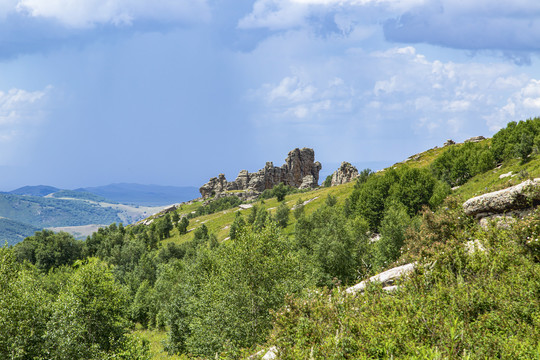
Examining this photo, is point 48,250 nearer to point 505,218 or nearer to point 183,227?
point 183,227

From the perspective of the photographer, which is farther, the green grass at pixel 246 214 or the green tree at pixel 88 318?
the green grass at pixel 246 214

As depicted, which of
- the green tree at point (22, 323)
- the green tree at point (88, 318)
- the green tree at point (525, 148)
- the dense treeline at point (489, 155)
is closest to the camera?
the green tree at point (88, 318)

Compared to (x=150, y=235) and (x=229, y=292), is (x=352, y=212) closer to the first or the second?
(x=229, y=292)

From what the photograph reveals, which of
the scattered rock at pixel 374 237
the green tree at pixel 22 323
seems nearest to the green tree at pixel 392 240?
the scattered rock at pixel 374 237

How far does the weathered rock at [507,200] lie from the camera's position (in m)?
25.7

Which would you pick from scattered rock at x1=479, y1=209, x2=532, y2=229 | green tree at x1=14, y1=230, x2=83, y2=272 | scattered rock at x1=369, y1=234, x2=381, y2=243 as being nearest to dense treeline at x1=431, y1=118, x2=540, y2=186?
scattered rock at x1=369, y1=234, x2=381, y2=243

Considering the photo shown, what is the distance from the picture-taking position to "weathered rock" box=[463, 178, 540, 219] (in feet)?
84.4

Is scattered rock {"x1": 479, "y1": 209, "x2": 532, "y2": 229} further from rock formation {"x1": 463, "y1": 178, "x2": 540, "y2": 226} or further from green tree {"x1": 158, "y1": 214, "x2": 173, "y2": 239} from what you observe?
green tree {"x1": 158, "y1": 214, "x2": 173, "y2": 239}

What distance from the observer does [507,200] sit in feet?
89.0

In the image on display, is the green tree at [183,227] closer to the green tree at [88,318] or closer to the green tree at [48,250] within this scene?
the green tree at [48,250]

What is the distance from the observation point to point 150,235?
171 m

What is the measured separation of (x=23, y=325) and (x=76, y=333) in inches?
200

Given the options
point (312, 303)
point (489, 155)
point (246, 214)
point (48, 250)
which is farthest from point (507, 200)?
point (48, 250)

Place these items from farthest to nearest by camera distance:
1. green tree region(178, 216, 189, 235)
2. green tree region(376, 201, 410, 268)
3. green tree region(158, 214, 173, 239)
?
green tree region(158, 214, 173, 239)
green tree region(178, 216, 189, 235)
green tree region(376, 201, 410, 268)
